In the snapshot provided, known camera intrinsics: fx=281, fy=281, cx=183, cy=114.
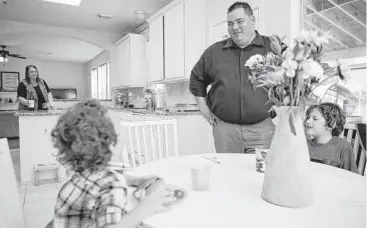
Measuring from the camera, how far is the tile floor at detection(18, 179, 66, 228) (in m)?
2.34

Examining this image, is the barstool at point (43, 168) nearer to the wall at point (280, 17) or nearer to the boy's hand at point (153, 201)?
the wall at point (280, 17)

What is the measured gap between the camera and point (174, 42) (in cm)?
421

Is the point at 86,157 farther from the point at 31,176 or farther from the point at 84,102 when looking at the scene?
the point at 31,176

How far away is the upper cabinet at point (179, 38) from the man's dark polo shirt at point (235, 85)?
1.84 m

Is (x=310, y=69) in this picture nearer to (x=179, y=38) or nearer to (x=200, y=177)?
(x=200, y=177)

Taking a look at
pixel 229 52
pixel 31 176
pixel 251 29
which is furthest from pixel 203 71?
pixel 31 176

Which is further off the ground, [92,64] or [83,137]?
[92,64]

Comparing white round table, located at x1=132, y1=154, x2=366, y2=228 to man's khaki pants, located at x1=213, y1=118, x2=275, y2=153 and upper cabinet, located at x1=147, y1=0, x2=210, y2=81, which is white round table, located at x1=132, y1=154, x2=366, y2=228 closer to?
man's khaki pants, located at x1=213, y1=118, x2=275, y2=153

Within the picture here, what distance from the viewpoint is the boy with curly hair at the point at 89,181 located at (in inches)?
28.6

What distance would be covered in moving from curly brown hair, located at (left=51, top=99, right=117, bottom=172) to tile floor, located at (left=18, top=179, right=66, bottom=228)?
68.6 inches

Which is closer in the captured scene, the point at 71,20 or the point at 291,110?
the point at 291,110

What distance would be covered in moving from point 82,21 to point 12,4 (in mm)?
1353

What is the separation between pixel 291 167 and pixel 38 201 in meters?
2.67

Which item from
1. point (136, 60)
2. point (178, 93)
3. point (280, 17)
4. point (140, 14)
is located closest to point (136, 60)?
point (136, 60)
